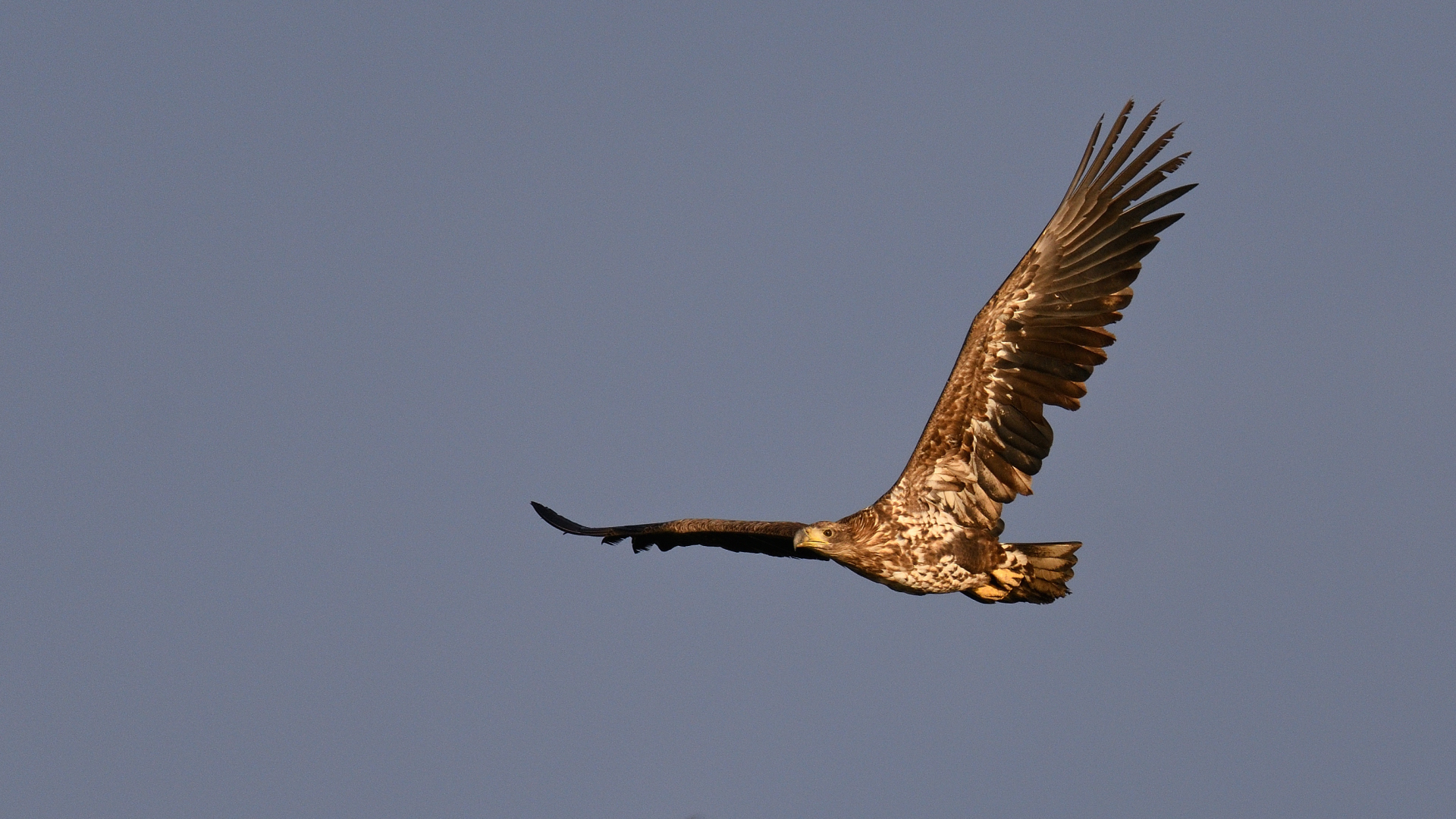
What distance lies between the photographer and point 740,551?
62.5ft

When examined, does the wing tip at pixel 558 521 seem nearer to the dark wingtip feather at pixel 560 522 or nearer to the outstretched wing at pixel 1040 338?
the dark wingtip feather at pixel 560 522

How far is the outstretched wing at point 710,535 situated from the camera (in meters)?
17.8

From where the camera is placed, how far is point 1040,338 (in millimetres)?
16891

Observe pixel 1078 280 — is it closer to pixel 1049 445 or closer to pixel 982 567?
pixel 1049 445

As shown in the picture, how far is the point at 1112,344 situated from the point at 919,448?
5.87ft

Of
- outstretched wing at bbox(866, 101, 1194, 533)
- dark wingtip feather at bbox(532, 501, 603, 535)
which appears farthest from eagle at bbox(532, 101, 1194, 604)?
dark wingtip feather at bbox(532, 501, 603, 535)

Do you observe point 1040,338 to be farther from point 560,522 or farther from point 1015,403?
point 560,522

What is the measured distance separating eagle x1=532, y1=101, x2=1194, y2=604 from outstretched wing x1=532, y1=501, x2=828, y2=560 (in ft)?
1.61

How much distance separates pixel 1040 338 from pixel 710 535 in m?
3.73

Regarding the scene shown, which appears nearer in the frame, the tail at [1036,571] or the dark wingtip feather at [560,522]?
the tail at [1036,571]

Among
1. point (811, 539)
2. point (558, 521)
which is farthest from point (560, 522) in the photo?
point (811, 539)

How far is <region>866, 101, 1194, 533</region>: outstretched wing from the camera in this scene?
16.9 meters

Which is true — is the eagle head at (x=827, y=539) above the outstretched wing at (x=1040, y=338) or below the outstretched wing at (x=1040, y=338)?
below

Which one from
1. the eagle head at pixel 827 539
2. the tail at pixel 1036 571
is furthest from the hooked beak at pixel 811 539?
the tail at pixel 1036 571
